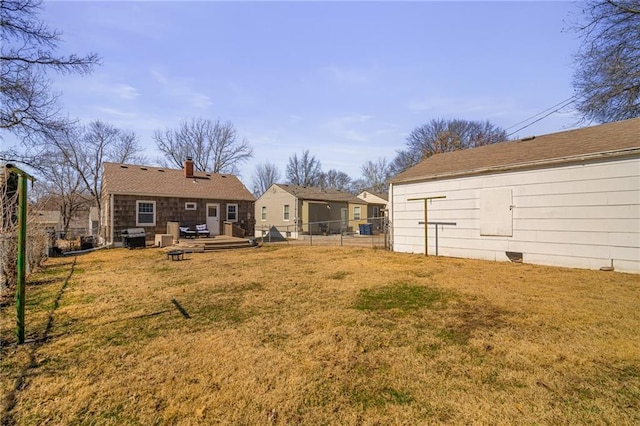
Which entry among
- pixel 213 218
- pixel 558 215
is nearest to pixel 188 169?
pixel 213 218

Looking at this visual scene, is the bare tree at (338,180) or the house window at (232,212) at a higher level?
the bare tree at (338,180)

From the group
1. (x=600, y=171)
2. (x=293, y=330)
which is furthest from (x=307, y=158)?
(x=293, y=330)

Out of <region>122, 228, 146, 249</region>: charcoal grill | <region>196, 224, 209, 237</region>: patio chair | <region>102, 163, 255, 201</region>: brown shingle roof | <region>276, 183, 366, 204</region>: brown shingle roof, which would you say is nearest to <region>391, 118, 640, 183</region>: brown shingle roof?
<region>196, 224, 209, 237</region>: patio chair

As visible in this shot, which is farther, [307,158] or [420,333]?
[307,158]

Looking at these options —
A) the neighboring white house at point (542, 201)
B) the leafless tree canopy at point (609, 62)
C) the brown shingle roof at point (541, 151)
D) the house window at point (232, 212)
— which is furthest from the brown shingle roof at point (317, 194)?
the leafless tree canopy at point (609, 62)

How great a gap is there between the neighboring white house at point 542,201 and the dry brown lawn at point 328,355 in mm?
2336

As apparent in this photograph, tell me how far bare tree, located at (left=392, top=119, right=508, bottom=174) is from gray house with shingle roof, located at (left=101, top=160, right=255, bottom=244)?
23.5m

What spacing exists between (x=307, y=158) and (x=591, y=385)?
5251 centimetres

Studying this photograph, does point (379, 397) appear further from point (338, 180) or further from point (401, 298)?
point (338, 180)

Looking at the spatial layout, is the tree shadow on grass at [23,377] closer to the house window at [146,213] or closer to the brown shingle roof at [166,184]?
the house window at [146,213]

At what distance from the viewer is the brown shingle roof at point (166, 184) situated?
17516mm

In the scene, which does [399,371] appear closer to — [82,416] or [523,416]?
[523,416]

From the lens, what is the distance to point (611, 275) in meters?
7.84

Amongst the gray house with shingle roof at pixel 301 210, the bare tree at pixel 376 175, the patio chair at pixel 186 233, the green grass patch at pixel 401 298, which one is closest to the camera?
the green grass patch at pixel 401 298
